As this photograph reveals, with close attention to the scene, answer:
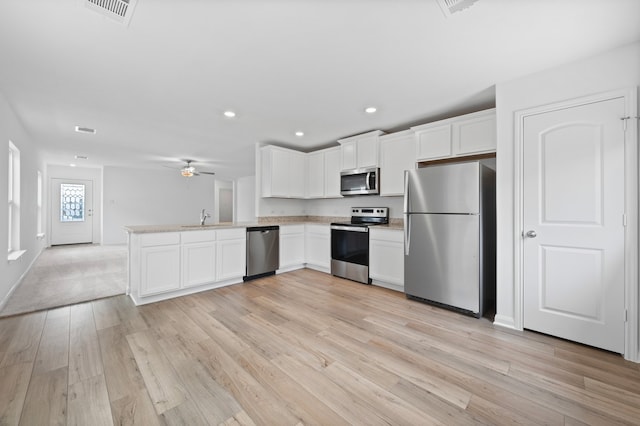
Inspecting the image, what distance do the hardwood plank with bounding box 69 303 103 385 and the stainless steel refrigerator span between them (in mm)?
3025

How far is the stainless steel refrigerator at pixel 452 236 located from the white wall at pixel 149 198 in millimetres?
6429

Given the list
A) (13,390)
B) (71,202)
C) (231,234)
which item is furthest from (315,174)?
(71,202)

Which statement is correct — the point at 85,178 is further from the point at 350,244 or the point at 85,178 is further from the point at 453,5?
the point at 453,5

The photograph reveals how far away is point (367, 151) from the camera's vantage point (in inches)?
162

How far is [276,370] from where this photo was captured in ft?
5.97

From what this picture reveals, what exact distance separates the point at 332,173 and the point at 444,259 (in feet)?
8.18

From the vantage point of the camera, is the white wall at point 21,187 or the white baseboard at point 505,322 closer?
the white baseboard at point 505,322

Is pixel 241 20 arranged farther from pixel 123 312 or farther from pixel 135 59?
pixel 123 312

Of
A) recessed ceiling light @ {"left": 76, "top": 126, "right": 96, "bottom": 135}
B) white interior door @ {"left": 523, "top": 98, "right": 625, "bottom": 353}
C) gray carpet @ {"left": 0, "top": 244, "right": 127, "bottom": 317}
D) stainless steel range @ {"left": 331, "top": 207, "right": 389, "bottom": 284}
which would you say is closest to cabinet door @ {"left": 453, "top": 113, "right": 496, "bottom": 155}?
white interior door @ {"left": 523, "top": 98, "right": 625, "bottom": 353}

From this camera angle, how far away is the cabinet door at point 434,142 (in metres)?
3.21

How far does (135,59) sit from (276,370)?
2.67 meters

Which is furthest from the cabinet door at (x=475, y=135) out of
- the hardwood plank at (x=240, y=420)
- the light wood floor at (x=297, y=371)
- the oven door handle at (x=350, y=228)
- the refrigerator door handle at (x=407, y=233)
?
the hardwood plank at (x=240, y=420)

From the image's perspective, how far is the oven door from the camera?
12.8 feet

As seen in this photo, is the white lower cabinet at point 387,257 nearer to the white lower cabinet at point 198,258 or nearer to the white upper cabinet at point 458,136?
the white upper cabinet at point 458,136
